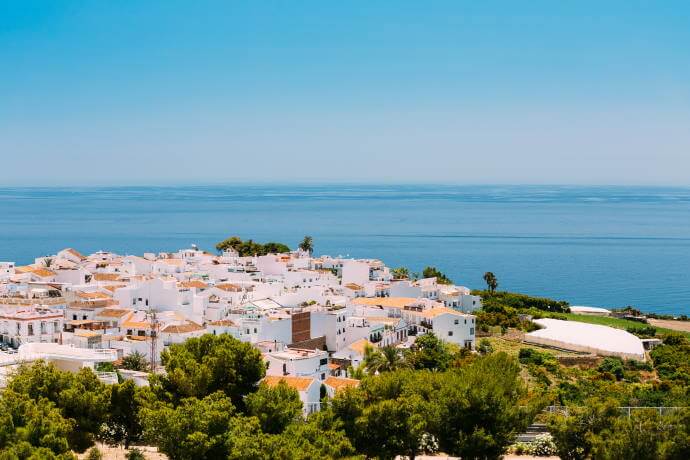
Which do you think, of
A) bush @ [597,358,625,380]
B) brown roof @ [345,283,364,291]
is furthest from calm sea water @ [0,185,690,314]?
bush @ [597,358,625,380]

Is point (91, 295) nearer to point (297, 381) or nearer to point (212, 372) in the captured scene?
point (297, 381)

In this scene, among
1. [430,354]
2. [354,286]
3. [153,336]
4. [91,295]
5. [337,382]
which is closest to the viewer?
[337,382]

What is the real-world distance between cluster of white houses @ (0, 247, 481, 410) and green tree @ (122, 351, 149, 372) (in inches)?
24.2

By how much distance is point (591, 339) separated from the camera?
42.5m

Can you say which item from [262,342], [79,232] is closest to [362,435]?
[262,342]

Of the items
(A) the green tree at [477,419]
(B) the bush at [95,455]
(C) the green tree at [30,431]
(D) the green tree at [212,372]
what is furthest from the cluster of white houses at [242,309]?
(C) the green tree at [30,431]

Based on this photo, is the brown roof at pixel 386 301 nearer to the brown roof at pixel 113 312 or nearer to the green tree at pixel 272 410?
the brown roof at pixel 113 312

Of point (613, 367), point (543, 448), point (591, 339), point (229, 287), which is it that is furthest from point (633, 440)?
point (229, 287)

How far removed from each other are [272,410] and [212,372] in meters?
2.32

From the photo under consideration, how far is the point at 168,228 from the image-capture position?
5266 inches

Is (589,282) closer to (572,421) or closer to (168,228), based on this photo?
(572,421)

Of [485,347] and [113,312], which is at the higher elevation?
[113,312]

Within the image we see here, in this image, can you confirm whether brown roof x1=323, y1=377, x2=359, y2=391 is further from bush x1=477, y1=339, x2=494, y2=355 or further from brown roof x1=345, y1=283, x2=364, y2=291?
brown roof x1=345, y1=283, x2=364, y2=291

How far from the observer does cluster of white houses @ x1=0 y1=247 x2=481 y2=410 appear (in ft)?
110
